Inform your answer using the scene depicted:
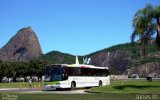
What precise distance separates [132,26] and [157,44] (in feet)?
9.94

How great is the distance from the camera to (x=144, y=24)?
37125 millimetres

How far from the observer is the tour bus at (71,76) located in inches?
1766

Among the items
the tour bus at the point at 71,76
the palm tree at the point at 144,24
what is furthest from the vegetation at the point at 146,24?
the tour bus at the point at 71,76

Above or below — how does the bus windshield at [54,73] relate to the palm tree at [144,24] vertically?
below

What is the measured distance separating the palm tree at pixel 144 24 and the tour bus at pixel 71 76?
11.3 m

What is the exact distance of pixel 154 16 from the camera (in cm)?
3688

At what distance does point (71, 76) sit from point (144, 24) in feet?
43.8

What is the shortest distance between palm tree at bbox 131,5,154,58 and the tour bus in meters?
11.3

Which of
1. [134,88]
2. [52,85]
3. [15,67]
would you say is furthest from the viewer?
[15,67]

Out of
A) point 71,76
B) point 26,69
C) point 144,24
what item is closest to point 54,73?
point 71,76

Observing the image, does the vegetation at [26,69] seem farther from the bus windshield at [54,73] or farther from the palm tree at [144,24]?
the palm tree at [144,24]

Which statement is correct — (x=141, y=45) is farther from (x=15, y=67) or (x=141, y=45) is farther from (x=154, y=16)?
(x=15, y=67)

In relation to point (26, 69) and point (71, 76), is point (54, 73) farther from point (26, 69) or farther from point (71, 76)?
point (26, 69)

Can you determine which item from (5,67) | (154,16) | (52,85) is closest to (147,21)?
(154,16)
